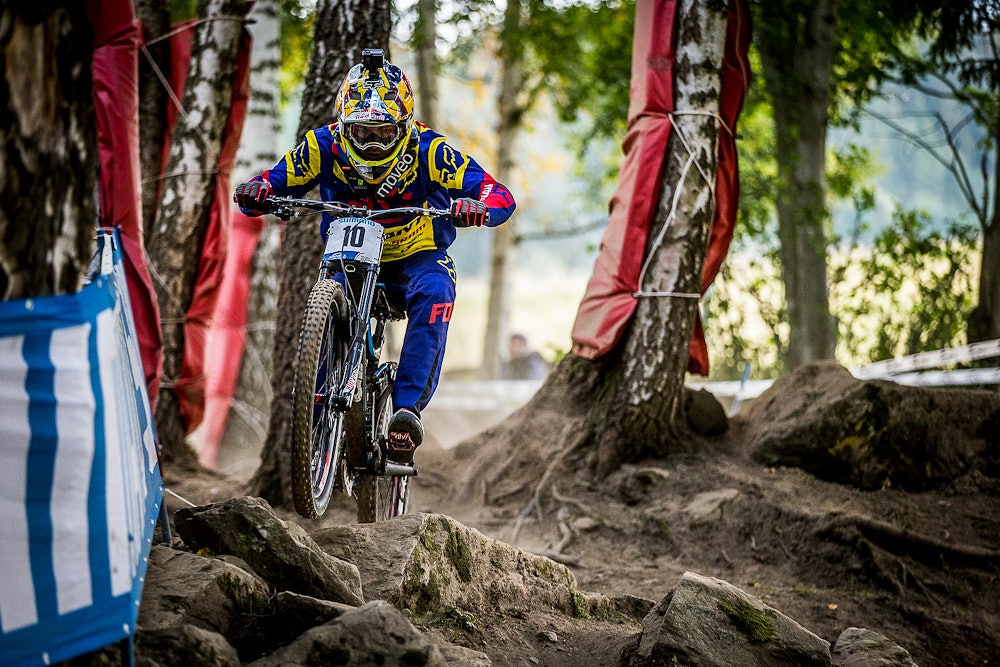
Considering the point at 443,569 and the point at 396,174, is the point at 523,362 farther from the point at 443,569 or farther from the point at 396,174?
the point at 443,569

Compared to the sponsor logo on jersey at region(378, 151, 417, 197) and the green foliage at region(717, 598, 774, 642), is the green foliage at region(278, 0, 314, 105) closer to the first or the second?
the sponsor logo on jersey at region(378, 151, 417, 197)

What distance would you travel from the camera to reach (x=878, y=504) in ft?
20.5

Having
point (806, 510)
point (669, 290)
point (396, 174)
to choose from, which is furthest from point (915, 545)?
point (396, 174)

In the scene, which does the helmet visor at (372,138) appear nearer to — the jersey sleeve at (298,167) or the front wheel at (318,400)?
the jersey sleeve at (298,167)

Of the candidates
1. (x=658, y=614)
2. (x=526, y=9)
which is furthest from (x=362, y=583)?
(x=526, y=9)

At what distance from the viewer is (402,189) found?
4.66 metres

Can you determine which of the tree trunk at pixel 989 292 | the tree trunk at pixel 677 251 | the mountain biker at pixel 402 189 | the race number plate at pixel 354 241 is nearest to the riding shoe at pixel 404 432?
the mountain biker at pixel 402 189

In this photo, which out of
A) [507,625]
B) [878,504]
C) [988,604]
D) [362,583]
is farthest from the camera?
[878,504]

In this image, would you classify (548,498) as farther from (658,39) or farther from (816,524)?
(658,39)

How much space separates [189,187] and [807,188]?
7.45 m

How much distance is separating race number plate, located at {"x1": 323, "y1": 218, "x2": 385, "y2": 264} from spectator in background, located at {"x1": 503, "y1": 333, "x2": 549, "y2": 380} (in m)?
9.66

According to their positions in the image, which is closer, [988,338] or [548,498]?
[548,498]

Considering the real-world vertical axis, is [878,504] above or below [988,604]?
above

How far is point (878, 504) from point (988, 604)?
3.33 ft
